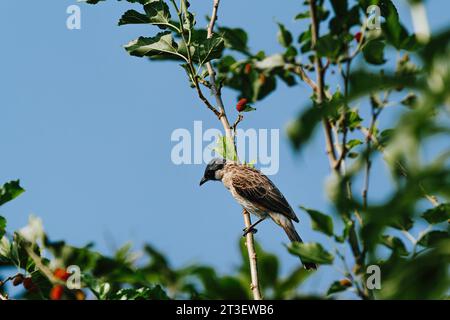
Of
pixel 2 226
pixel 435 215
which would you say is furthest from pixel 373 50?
pixel 2 226

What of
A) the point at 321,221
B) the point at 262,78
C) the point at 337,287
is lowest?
the point at 337,287

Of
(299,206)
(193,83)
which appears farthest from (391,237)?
(193,83)

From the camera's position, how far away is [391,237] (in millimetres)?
3164

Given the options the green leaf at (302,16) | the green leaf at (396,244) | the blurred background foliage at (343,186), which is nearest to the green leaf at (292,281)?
the blurred background foliage at (343,186)

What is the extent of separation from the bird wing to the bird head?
1.02 ft

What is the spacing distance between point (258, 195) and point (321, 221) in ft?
17.4

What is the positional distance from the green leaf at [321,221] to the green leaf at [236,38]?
11.5 feet

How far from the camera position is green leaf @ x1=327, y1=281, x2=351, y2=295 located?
2.47 m

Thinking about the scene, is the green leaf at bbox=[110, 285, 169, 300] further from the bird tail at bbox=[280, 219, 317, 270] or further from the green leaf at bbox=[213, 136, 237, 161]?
the bird tail at bbox=[280, 219, 317, 270]

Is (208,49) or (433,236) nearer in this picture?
(433,236)

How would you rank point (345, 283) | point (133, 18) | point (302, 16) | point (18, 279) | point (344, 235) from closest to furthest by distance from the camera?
point (344, 235) → point (345, 283) → point (18, 279) → point (133, 18) → point (302, 16)

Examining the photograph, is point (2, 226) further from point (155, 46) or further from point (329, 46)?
point (329, 46)

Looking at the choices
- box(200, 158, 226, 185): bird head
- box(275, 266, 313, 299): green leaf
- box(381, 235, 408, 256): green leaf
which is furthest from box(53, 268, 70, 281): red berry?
box(200, 158, 226, 185): bird head

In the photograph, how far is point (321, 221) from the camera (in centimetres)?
254
